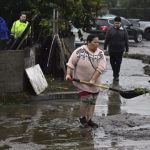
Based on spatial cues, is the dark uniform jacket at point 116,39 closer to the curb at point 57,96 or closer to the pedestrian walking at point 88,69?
the curb at point 57,96

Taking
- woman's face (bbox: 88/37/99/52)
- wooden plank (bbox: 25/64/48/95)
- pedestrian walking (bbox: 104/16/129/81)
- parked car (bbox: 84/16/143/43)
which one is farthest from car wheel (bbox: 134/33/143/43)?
woman's face (bbox: 88/37/99/52)

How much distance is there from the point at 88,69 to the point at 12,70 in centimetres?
311

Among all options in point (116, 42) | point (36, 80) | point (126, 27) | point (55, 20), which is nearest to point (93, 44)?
point (36, 80)

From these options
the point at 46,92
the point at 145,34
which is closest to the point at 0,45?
the point at 46,92

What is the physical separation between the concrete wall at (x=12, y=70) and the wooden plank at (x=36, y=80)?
22cm

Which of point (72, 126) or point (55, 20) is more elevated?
point (55, 20)

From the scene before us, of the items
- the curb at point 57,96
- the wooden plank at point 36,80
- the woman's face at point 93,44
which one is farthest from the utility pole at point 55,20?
the woman's face at point 93,44

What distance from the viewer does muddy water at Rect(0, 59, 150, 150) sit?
342 inches

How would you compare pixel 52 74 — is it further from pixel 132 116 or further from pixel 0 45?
pixel 132 116

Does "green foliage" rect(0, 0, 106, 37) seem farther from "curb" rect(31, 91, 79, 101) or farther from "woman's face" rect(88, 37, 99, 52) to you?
"woman's face" rect(88, 37, 99, 52)

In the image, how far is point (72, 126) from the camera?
1016 cm

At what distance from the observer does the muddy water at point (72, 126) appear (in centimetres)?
869

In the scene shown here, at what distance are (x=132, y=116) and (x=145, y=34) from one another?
3383cm

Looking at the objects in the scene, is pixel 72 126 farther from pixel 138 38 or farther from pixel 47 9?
pixel 138 38
